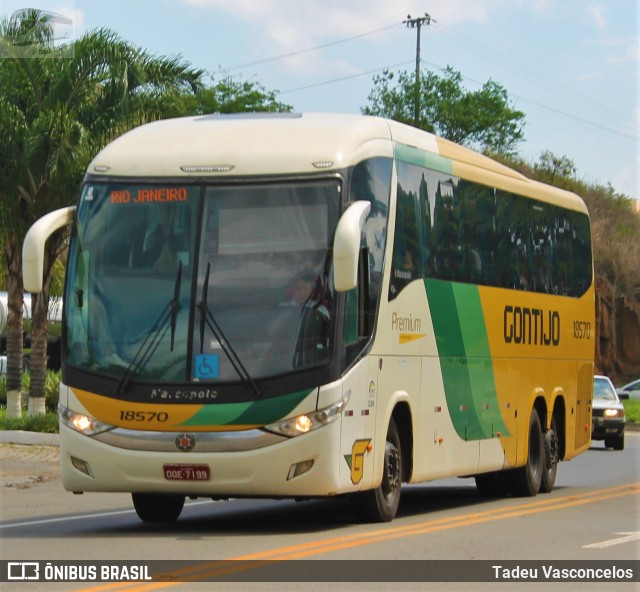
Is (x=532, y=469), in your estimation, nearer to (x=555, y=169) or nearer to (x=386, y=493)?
(x=386, y=493)

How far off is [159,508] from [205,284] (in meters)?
2.87

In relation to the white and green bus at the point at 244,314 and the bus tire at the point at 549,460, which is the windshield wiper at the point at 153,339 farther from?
the bus tire at the point at 549,460

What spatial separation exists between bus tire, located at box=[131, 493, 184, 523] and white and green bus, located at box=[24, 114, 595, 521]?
0.06 ft

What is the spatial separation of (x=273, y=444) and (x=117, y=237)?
2342mm

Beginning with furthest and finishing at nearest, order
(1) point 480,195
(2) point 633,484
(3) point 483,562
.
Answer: (2) point 633,484
(1) point 480,195
(3) point 483,562

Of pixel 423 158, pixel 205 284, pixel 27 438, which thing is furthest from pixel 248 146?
pixel 27 438

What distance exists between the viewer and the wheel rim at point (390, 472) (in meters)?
13.8

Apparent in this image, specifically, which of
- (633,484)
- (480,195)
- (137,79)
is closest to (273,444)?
(480,195)

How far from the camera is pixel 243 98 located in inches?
3063

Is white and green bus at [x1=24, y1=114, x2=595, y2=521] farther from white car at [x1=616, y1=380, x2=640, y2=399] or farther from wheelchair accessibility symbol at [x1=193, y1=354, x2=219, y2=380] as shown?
white car at [x1=616, y1=380, x2=640, y2=399]

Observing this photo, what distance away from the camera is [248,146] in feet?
43.2

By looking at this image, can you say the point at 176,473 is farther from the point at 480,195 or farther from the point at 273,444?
the point at 480,195

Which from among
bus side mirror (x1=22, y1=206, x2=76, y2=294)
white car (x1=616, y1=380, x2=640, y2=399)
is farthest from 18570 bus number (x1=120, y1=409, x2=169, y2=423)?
white car (x1=616, y1=380, x2=640, y2=399)

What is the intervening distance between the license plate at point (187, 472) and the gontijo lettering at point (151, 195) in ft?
7.71
